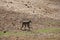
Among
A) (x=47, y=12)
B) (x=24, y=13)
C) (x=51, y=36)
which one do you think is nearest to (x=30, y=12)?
(x=24, y=13)

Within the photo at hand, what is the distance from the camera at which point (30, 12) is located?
28.7 m

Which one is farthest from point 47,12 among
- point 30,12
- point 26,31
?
point 26,31

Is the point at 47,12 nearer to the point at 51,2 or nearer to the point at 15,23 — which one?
the point at 51,2

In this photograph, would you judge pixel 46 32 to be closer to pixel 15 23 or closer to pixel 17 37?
pixel 17 37

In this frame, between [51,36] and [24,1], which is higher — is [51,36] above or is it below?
below

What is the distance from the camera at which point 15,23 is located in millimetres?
24031

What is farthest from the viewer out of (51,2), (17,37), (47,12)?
(51,2)

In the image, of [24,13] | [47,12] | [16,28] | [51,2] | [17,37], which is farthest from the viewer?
[51,2]

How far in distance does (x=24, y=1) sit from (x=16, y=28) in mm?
10487

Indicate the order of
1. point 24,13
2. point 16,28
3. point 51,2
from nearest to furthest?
1. point 16,28
2. point 24,13
3. point 51,2

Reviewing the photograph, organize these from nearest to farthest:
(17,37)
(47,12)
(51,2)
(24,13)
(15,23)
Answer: (17,37), (15,23), (24,13), (47,12), (51,2)

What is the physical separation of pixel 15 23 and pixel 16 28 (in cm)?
195

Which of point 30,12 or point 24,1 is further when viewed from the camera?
point 24,1

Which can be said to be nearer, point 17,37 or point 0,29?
point 17,37
